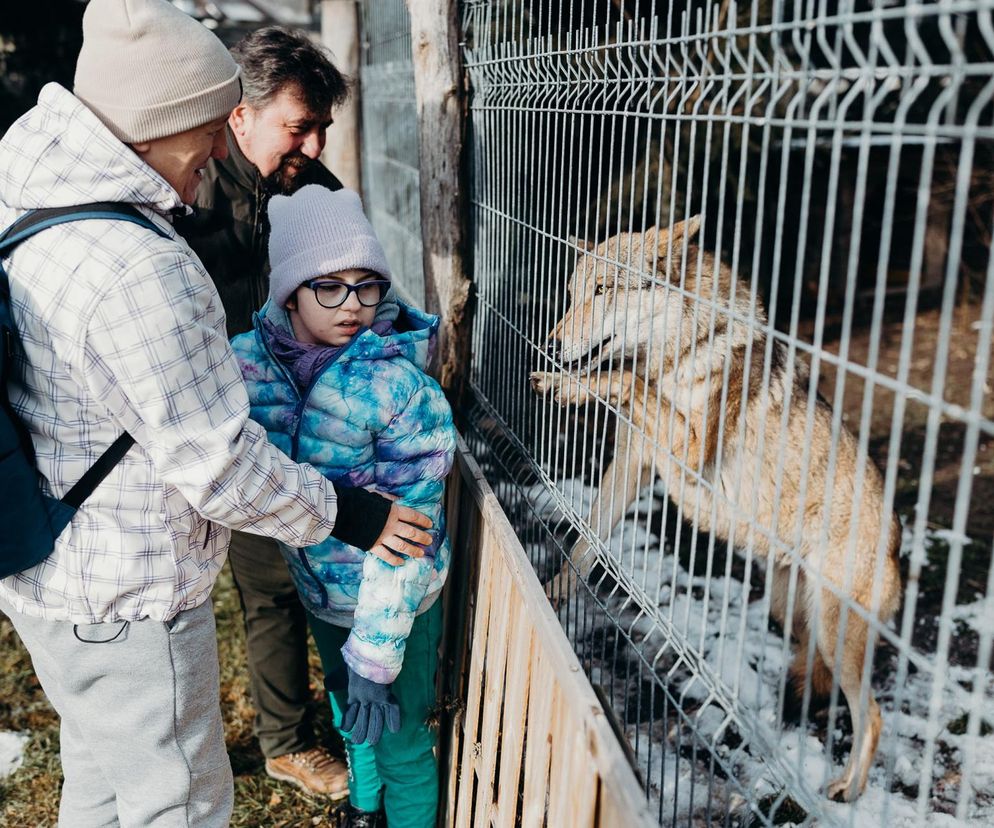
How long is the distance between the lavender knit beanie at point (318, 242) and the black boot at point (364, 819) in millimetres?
1651

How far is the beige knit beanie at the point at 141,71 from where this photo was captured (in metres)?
1.84

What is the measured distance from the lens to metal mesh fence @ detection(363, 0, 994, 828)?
1.33 m

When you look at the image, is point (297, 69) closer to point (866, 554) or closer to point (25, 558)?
point (25, 558)

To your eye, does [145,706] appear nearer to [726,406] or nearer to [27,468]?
[27,468]

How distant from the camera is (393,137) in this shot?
19.3 ft

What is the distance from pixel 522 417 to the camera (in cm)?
325

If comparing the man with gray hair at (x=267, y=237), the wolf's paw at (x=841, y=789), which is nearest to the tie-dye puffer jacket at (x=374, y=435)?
the man with gray hair at (x=267, y=237)

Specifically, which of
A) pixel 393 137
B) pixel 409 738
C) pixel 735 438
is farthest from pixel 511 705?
pixel 393 137

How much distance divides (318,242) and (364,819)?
1.83 m

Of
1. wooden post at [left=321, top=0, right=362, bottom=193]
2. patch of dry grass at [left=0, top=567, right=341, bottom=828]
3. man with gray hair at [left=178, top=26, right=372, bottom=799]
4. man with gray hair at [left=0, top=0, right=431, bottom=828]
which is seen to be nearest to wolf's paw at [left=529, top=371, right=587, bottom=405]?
man with gray hair at [left=0, top=0, right=431, bottom=828]

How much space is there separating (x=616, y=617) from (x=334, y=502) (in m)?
0.79

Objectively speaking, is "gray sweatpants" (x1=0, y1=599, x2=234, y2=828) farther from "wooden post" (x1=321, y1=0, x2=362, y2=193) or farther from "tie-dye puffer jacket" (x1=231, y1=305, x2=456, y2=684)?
"wooden post" (x1=321, y1=0, x2=362, y2=193)

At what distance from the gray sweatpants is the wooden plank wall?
710mm

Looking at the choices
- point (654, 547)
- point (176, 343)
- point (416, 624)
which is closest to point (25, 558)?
point (176, 343)
